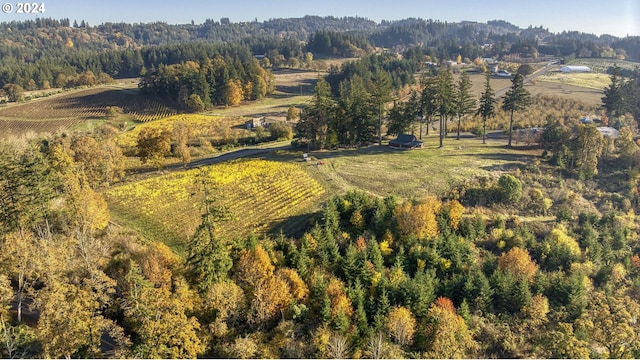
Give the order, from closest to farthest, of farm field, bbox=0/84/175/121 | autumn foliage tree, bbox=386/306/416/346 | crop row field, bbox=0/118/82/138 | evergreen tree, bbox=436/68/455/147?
autumn foliage tree, bbox=386/306/416/346 < evergreen tree, bbox=436/68/455/147 < crop row field, bbox=0/118/82/138 < farm field, bbox=0/84/175/121

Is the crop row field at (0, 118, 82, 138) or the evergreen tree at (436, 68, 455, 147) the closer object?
the evergreen tree at (436, 68, 455, 147)

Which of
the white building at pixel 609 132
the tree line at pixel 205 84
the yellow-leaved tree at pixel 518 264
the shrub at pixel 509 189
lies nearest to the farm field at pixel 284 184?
the shrub at pixel 509 189

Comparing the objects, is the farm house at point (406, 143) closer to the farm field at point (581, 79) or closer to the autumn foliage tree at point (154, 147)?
the autumn foliage tree at point (154, 147)

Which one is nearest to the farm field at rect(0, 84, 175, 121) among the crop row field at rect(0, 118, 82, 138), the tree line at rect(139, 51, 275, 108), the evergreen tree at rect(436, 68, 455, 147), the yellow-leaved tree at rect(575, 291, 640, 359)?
the crop row field at rect(0, 118, 82, 138)

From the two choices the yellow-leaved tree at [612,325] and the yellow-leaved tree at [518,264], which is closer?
the yellow-leaved tree at [612,325]

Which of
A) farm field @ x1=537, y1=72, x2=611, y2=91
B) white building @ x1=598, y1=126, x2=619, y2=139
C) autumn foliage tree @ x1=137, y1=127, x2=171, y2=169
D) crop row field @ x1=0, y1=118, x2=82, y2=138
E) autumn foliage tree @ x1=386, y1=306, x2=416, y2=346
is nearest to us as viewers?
autumn foliage tree @ x1=386, y1=306, x2=416, y2=346

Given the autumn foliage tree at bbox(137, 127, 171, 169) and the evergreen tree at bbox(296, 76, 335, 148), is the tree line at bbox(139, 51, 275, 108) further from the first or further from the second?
the autumn foliage tree at bbox(137, 127, 171, 169)

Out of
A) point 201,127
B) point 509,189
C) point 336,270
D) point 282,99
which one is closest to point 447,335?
point 336,270
